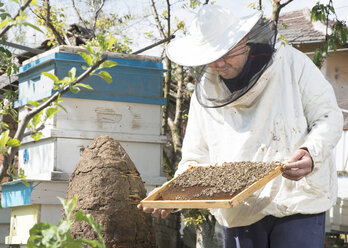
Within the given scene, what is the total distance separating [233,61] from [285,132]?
439mm

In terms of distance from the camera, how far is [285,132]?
2824mm

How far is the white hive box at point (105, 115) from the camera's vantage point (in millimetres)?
4785

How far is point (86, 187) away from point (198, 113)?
958mm

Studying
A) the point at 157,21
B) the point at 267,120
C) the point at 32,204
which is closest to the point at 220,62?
the point at 267,120

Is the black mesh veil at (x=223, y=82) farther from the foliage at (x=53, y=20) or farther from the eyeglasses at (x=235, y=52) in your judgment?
the foliage at (x=53, y=20)

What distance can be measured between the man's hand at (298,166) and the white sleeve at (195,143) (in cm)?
69

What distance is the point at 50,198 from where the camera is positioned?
4.56 m

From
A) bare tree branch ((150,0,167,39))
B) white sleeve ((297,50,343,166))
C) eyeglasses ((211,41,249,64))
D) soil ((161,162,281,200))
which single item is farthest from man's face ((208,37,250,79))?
bare tree branch ((150,0,167,39))

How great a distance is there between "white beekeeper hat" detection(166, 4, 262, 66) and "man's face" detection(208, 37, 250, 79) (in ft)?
0.20

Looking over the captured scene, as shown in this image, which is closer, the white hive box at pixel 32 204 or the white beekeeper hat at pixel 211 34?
the white beekeeper hat at pixel 211 34

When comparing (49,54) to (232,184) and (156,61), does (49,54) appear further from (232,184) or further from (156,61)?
(232,184)

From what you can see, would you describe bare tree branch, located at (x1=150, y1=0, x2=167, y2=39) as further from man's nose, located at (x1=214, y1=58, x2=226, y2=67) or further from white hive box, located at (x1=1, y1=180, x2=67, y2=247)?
man's nose, located at (x1=214, y1=58, x2=226, y2=67)

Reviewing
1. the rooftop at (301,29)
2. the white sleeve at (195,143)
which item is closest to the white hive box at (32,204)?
the white sleeve at (195,143)

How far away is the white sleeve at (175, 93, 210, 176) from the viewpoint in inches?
126
